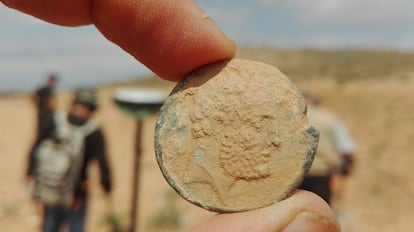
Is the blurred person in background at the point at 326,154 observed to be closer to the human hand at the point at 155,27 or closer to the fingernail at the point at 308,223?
the human hand at the point at 155,27

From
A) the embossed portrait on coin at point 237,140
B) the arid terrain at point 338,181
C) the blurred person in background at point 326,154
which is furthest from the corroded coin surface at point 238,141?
the arid terrain at point 338,181

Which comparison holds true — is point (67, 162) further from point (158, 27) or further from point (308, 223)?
point (308, 223)

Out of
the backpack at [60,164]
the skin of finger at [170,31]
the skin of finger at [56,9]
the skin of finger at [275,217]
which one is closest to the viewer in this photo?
the skin of finger at [275,217]

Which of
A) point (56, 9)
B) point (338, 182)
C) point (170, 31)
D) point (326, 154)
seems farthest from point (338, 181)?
point (56, 9)

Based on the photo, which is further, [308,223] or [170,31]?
[170,31]

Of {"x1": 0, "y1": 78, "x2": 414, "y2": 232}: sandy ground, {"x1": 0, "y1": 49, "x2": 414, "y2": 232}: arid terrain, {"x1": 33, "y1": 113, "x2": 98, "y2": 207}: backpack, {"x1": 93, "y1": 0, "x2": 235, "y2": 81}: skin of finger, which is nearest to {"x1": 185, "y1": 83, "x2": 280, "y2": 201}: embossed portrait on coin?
{"x1": 93, "y1": 0, "x2": 235, "y2": 81}: skin of finger

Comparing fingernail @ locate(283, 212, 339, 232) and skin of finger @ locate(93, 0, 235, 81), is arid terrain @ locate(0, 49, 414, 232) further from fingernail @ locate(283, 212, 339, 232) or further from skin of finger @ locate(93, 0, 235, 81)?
fingernail @ locate(283, 212, 339, 232)
